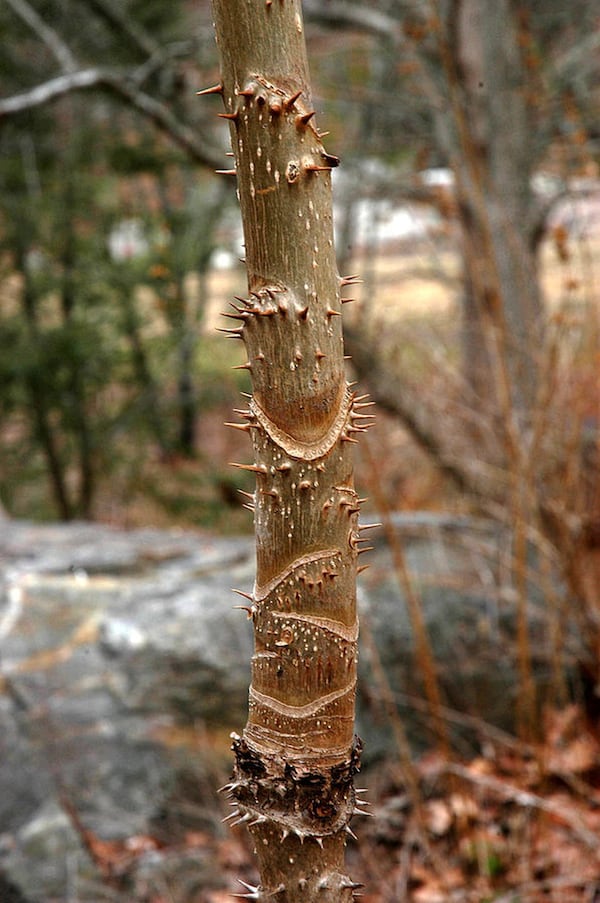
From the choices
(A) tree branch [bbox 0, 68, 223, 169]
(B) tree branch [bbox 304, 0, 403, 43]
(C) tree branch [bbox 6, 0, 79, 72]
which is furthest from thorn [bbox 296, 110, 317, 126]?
(B) tree branch [bbox 304, 0, 403, 43]

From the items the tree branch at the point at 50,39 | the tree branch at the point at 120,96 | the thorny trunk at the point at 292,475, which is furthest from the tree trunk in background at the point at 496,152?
the thorny trunk at the point at 292,475

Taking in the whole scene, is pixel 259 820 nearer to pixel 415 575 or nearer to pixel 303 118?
pixel 303 118

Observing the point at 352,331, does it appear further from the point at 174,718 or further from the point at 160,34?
the point at 160,34

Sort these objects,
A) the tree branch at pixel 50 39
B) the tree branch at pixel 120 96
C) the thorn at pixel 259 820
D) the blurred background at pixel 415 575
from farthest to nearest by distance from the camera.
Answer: the tree branch at pixel 50 39 → the tree branch at pixel 120 96 → the blurred background at pixel 415 575 → the thorn at pixel 259 820

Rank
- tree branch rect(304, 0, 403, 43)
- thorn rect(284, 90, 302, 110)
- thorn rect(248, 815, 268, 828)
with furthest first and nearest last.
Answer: tree branch rect(304, 0, 403, 43) < thorn rect(248, 815, 268, 828) < thorn rect(284, 90, 302, 110)

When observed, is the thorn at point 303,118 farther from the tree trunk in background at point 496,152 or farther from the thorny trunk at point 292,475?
the tree trunk in background at point 496,152

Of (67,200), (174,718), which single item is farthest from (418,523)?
(67,200)

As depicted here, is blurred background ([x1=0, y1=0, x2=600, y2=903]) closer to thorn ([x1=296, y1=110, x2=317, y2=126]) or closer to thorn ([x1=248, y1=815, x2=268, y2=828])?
thorn ([x1=296, y1=110, x2=317, y2=126])
